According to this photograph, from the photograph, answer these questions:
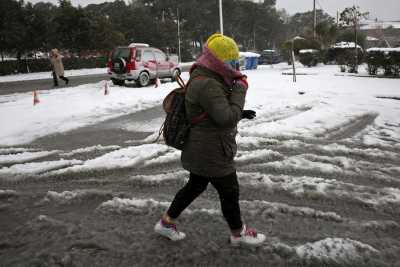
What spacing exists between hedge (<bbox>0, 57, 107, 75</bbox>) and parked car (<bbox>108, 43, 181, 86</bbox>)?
17.1 meters

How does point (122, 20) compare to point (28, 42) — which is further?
point (122, 20)

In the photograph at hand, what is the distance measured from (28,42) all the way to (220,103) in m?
32.8

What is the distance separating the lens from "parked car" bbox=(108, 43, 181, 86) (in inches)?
663

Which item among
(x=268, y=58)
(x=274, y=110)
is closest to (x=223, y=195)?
(x=274, y=110)

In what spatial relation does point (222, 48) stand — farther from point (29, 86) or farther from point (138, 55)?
point (29, 86)

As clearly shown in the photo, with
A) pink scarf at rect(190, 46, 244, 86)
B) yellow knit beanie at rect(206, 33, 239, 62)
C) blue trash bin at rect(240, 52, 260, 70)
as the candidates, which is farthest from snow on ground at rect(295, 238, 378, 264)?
blue trash bin at rect(240, 52, 260, 70)

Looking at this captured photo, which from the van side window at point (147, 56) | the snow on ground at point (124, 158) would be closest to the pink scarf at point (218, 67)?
the snow on ground at point (124, 158)

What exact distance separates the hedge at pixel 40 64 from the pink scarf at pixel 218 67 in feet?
102

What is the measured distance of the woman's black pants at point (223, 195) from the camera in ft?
10.4

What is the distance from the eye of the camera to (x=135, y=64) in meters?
16.9

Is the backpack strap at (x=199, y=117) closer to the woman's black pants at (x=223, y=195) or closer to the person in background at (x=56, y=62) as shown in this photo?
the woman's black pants at (x=223, y=195)

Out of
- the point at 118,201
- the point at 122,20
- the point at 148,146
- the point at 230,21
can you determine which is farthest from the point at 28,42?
the point at 230,21

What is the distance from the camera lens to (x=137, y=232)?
12.0 feet

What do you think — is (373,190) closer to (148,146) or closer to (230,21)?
(148,146)
